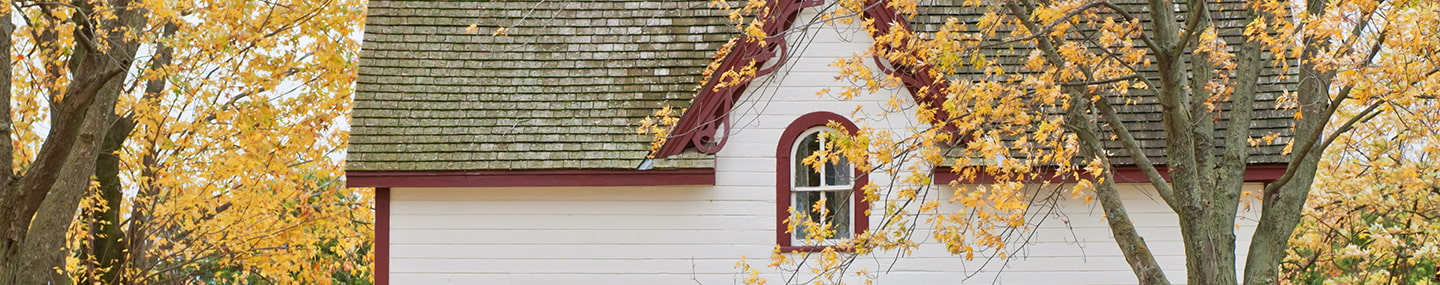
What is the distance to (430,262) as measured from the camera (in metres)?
13.5

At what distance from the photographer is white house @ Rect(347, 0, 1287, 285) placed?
13.3m

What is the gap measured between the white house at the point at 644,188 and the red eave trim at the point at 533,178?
1cm

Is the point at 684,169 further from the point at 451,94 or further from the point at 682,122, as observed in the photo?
the point at 451,94

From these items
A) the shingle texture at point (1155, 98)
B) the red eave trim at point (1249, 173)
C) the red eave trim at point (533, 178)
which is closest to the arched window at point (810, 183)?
the red eave trim at point (533, 178)

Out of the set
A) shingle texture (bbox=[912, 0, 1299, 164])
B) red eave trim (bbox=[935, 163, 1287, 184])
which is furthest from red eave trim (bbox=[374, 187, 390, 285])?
shingle texture (bbox=[912, 0, 1299, 164])

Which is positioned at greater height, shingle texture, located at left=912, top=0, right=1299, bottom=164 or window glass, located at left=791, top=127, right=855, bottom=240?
shingle texture, located at left=912, top=0, right=1299, bottom=164

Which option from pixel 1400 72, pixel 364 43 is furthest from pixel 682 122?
pixel 1400 72

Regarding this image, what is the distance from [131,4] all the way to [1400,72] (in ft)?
36.4

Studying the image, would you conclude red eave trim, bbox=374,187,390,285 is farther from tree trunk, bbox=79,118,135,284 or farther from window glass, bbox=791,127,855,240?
tree trunk, bbox=79,118,135,284

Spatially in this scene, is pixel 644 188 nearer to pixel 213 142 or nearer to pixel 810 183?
pixel 810 183

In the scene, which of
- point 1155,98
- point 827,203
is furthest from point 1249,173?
point 827,203

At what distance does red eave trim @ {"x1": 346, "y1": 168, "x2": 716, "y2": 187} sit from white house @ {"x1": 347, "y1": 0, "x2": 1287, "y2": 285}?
0.01m

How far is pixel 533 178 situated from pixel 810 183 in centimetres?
263

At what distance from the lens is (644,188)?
532 inches
